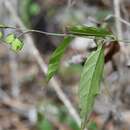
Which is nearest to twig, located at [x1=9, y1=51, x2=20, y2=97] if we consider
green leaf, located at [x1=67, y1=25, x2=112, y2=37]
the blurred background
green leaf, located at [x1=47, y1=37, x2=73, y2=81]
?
the blurred background

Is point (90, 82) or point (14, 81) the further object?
point (14, 81)

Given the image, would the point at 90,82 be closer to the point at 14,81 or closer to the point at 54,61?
the point at 54,61

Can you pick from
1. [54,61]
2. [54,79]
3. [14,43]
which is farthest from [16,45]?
[54,79]

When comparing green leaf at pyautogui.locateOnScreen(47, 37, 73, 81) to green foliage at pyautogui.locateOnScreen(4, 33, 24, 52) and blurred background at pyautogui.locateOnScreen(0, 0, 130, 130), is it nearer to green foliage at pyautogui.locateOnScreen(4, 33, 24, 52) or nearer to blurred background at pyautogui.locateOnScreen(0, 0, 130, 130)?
green foliage at pyautogui.locateOnScreen(4, 33, 24, 52)

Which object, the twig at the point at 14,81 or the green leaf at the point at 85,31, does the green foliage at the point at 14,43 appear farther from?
the twig at the point at 14,81

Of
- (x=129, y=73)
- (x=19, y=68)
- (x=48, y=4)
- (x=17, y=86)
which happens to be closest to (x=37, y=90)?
(x=17, y=86)

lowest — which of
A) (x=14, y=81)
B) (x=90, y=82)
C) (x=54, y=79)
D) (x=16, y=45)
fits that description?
(x=14, y=81)
